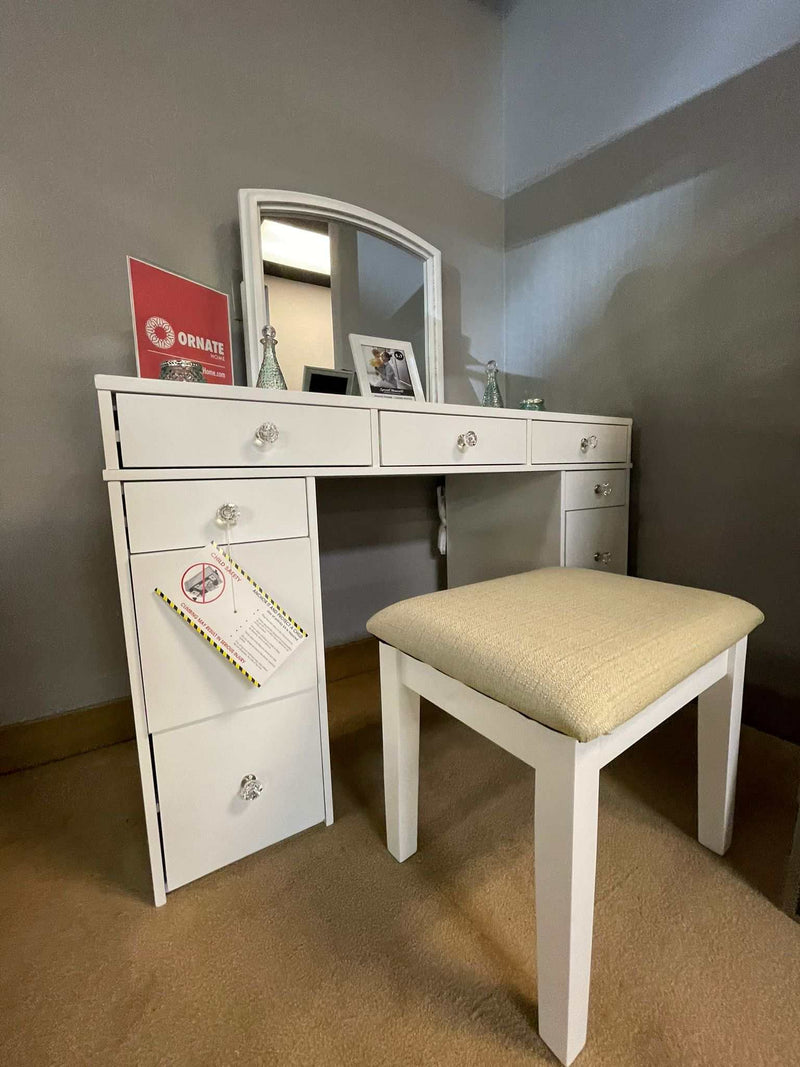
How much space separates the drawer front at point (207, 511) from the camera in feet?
2.12

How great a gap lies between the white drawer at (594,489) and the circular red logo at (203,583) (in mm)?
848

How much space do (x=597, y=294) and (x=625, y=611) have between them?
1091 mm

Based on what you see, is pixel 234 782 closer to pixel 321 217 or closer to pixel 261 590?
pixel 261 590

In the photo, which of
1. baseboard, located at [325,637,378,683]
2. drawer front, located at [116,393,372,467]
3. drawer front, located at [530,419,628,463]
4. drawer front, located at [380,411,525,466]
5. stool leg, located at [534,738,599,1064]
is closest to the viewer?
stool leg, located at [534,738,599,1064]

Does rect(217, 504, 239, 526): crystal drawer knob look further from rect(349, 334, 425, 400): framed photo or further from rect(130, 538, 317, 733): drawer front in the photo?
rect(349, 334, 425, 400): framed photo

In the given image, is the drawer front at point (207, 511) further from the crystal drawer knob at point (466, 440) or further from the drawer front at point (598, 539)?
the drawer front at point (598, 539)

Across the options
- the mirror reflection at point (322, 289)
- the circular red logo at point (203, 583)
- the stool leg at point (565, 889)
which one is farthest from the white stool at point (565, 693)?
the mirror reflection at point (322, 289)

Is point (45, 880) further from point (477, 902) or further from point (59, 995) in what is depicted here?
point (477, 902)

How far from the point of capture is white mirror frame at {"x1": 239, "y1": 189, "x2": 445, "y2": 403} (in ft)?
3.64

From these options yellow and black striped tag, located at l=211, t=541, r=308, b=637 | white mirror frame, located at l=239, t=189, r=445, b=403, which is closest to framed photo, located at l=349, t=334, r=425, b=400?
white mirror frame, located at l=239, t=189, r=445, b=403

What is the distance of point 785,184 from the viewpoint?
1.01m

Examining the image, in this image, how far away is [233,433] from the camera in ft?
2.30

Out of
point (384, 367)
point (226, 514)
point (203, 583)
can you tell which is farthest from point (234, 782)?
point (384, 367)

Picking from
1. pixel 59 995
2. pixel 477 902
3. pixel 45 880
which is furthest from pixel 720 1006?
pixel 45 880
